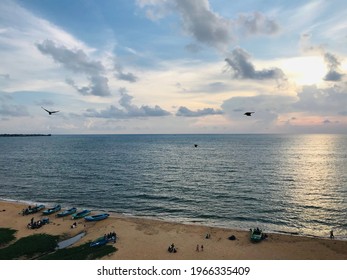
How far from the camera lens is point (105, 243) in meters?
45.5

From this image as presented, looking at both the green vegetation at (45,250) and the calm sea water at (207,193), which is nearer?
the green vegetation at (45,250)

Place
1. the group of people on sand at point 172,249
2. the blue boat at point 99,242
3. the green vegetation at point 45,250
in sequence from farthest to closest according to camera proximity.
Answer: the blue boat at point 99,242
the group of people on sand at point 172,249
the green vegetation at point 45,250

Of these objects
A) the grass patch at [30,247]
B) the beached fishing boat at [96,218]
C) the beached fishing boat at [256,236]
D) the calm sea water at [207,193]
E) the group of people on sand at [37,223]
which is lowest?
the grass patch at [30,247]

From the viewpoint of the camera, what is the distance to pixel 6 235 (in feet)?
161

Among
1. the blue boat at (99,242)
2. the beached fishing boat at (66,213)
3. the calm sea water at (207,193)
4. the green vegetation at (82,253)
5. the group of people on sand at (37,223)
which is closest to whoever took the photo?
the green vegetation at (82,253)

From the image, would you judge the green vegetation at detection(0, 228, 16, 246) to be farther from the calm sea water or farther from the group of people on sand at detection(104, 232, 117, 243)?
the calm sea water

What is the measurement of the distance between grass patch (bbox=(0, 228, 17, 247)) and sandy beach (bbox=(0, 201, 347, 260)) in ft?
3.65

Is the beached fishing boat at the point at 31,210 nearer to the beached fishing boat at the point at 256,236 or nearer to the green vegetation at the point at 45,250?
the green vegetation at the point at 45,250

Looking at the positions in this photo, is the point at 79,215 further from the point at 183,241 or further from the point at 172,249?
the point at 172,249

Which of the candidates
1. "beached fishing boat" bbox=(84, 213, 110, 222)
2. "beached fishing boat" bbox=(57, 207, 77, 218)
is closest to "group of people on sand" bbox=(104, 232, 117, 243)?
"beached fishing boat" bbox=(84, 213, 110, 222)

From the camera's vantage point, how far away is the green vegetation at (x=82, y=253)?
39.7m

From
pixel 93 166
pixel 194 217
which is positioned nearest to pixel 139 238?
pixel 194 217

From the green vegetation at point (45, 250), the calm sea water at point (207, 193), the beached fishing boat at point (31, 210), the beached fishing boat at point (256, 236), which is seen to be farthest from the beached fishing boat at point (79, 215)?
the beached fishing boat at point (256, 236)
